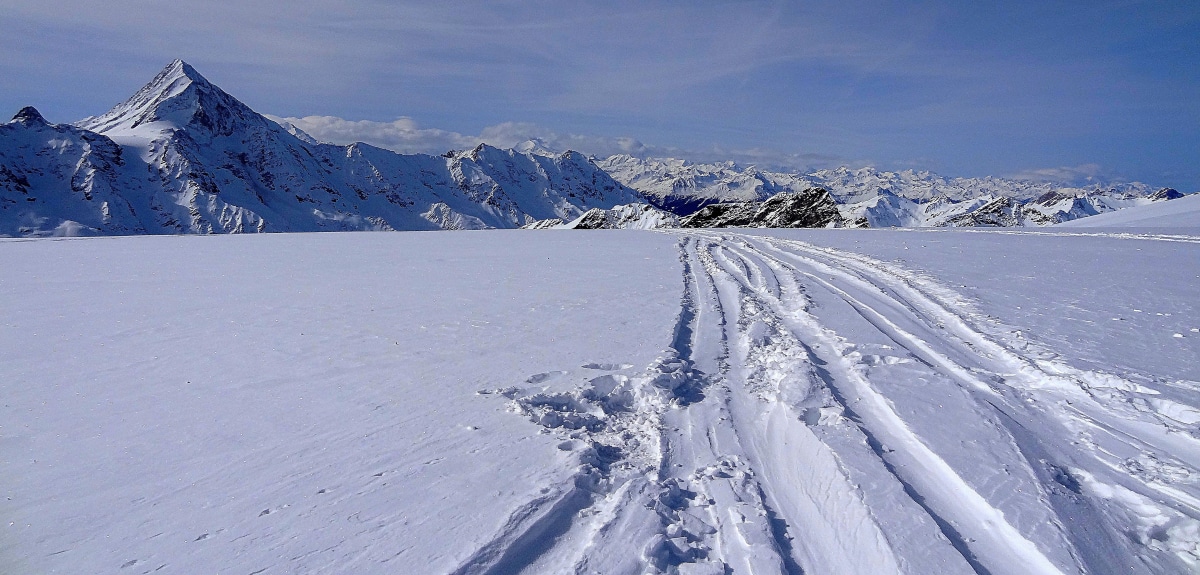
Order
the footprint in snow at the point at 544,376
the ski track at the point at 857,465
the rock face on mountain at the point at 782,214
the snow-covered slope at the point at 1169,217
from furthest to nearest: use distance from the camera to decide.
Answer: the rock face on mountain at the point at 782,214
the snow-covered slope at the point at 1169,217
the footprint in snow at the point at 544,376
the ski track at the point at 857,465

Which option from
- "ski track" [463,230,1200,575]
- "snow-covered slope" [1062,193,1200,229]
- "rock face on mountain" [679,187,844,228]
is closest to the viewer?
"ski track" [463,230,1200,575]

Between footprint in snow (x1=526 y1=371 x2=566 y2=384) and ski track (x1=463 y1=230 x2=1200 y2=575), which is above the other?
footprint in snow (x1=526 y1=371 x2=566 y2=384)

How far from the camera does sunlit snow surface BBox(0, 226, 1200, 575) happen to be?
3793 millimetres

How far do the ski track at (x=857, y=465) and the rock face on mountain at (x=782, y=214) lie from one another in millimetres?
69627

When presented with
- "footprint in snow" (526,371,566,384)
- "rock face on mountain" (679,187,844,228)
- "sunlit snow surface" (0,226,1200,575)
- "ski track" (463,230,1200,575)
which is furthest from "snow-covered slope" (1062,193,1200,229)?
"footprint in snow" (526,371,566,384)

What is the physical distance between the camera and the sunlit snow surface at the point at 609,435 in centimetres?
379

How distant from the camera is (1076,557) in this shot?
3.64 meters

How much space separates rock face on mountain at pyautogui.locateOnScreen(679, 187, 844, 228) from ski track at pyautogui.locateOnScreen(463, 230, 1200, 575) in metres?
69.6

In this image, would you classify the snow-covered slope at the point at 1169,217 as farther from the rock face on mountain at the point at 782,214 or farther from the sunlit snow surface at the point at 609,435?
the rock face on mountain at the point at 782,214

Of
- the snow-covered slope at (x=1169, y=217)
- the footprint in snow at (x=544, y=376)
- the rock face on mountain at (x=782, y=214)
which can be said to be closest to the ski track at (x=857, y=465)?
the footprint in snow at (x=544, y=376)

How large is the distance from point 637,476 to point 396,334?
5744 millimetres

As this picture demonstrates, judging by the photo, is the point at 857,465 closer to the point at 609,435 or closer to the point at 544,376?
the point at 609,435

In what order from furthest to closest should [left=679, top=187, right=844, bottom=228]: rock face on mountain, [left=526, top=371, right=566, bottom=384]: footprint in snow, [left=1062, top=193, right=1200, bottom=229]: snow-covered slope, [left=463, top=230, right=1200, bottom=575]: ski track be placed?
1. [left=679, top=187, right=844, bottom=228]: rock face on mountain
2. [left=1062, top=193, right=1200, bottom=229]: snow-covered slope
3. [left=526, top=371, right=566, bottom=384]: footprint in snow
4. [left=463, top=230, right=1200, bottom=575]: ski track

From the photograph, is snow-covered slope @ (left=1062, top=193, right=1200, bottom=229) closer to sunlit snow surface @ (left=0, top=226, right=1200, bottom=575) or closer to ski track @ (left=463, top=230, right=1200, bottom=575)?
sunlit snow surface @ (left=0, top=226, right=1200, bottom=575)
